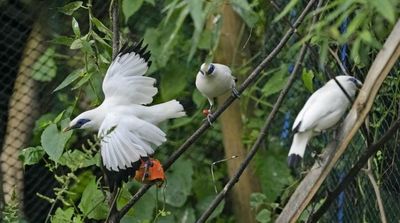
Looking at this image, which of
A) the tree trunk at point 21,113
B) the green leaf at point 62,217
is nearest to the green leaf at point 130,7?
the tree trunk at point 21,113

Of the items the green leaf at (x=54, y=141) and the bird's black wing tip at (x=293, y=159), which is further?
the green leaf at (x=54, y=141)

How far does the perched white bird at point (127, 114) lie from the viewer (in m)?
2.20

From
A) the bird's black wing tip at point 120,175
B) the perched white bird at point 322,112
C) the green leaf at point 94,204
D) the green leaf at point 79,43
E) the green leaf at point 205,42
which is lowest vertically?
the green leaf at point 94,204

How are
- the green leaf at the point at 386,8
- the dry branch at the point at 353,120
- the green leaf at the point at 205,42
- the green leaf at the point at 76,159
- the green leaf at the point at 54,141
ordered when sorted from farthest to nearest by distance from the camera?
the green leaf at the point at 205,42, the green leaf at the point at 54,141, the green leaf at the point at 76,159, the dry branch at the point at 353,120, the green leaf at the point at 386,8

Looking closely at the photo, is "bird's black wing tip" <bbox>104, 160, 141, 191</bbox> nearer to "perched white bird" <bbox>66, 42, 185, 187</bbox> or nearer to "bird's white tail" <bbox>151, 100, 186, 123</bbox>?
"perched white bird" <bbox>66, 42, 185, 187</bbox>

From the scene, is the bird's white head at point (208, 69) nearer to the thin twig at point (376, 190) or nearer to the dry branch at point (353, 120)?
the thin twig at point (376, 190)

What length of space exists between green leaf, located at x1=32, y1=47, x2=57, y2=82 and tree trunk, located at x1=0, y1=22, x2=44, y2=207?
4cm

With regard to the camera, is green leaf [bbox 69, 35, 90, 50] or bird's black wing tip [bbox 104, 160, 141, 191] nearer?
bird's black wing tip [bbox 104, 160, 141, 191]

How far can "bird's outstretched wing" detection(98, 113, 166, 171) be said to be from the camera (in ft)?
7.18

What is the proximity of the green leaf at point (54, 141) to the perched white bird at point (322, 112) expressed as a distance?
0.58 metres

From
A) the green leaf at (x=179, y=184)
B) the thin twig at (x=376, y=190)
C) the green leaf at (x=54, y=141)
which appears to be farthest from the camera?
the green leaf at (x=179, y=184)

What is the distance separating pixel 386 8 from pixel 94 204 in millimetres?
1322

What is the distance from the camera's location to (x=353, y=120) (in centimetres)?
183

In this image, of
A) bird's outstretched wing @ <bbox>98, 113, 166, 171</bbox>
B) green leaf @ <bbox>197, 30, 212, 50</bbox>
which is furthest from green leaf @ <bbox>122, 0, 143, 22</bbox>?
bird's outstretched wing @ <bbox>98, 113, 166, 171</bbox>
